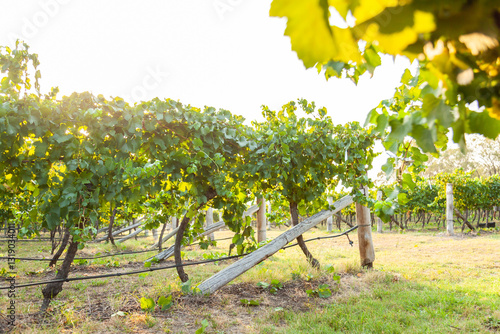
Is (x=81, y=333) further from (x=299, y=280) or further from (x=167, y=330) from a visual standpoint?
(x=299, y=280)

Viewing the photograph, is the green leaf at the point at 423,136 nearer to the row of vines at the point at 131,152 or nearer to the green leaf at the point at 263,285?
the row of vines at the point at 131,152

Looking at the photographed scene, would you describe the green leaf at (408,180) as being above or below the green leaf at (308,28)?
below

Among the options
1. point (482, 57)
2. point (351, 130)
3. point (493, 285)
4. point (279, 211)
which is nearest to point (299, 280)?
point (279, 211)

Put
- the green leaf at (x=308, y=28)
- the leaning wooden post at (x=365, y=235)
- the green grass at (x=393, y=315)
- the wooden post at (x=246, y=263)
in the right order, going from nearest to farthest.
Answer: the green leaf at (x=308, y=28), the green grass at (x=393, y=315), the wooden post at (x=246, y=263), the leaning wooden post at (x=365, y=235)

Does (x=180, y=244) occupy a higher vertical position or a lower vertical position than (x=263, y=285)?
higher

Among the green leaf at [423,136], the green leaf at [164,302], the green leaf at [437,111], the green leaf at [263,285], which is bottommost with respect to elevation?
the green leaf at [263,285]

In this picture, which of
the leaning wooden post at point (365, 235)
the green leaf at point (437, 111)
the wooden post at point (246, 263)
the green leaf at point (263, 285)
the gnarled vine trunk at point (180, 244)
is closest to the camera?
the green leaf at point (437, 111)

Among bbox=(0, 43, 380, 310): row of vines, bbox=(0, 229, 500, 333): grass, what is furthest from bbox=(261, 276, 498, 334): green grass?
bbox=(0, 43, 380, 310): row of vines

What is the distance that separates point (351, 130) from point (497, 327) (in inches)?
116

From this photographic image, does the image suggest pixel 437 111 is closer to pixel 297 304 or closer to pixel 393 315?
pixel 393 315

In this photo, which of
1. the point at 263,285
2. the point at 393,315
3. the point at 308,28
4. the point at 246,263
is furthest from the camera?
the point at 263,285

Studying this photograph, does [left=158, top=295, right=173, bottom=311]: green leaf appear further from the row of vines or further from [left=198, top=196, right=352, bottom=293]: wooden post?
the row of vines

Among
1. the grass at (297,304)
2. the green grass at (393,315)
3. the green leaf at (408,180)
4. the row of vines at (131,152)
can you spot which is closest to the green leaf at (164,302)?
the grass at (297,304)

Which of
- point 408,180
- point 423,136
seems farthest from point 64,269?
point 423,136
